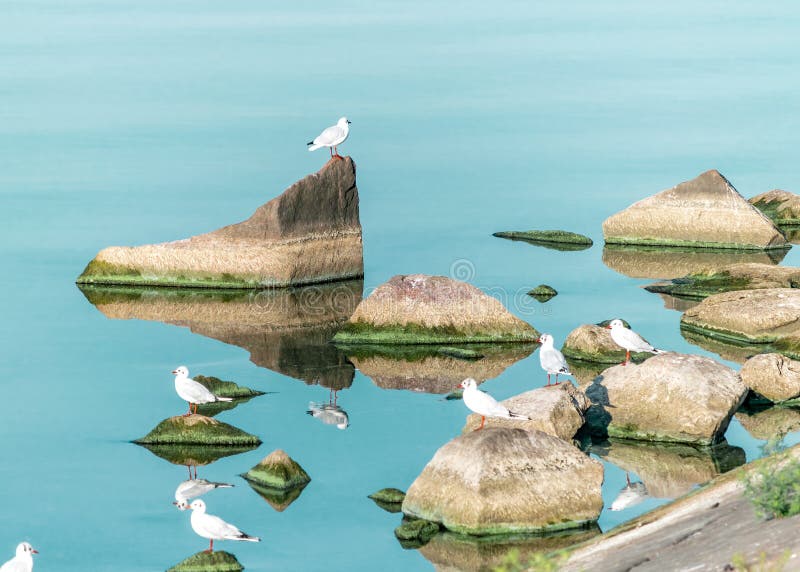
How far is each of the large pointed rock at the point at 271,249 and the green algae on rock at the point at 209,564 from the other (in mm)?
21350

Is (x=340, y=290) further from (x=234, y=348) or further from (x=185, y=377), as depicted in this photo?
(x=185, y=377)

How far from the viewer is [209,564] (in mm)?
25781

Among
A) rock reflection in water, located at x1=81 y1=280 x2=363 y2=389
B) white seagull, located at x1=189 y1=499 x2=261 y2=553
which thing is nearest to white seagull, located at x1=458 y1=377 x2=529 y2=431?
white seagull, located at x1=189 y1=499 x2=261 y2=553

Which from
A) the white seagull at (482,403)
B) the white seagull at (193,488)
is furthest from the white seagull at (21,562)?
the white seagull at (482,403)

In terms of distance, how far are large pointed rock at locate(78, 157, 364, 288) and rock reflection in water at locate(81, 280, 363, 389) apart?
444mm

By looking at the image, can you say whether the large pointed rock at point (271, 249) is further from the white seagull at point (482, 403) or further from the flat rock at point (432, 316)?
the white seagull at point (482, 403)

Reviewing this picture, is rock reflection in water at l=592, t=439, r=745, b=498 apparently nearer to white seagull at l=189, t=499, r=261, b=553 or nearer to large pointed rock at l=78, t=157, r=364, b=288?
white seagull at l=189, t=499, r=261, b=553

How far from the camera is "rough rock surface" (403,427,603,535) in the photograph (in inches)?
1051

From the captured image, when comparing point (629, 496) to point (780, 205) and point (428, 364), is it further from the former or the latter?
point (780, 205)

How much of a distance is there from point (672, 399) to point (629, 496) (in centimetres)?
380

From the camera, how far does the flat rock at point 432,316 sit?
134 feet

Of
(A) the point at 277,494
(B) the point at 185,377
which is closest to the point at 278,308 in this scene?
(B) the point at 185,377

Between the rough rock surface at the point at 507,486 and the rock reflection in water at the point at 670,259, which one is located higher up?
the rough rock surface at the point at 507,486

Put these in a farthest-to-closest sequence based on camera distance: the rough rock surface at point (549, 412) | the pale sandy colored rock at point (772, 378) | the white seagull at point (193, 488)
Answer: the pale sandy colored rock at point (772, 378)
the rough rock surface at point (549, 412)
the white seagull at point (193, 488)
